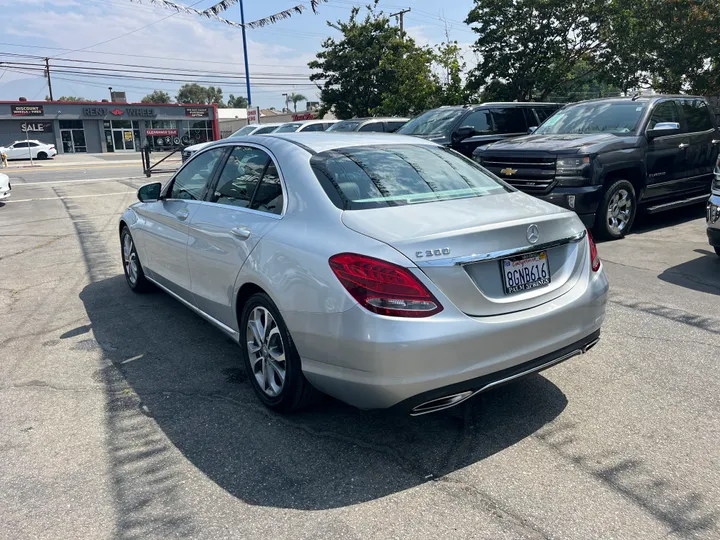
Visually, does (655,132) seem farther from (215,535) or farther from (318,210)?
(215,535)

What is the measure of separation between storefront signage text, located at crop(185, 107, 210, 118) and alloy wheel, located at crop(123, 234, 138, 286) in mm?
58423

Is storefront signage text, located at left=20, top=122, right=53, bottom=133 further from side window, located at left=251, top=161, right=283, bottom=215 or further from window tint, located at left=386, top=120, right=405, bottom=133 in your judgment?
side window, located at left=251, top=161, right=283, bottom=215

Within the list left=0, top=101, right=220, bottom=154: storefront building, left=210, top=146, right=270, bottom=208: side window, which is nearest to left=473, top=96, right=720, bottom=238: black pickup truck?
left=210, top=146, right=270, bottom=208: side window

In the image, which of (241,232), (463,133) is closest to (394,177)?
(241,232)

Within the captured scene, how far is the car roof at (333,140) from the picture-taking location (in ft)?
13.2

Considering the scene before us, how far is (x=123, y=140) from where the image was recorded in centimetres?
5859

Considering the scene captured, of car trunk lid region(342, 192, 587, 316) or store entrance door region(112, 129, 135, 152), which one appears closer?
car trunk lid region(342, 192, 587, 316)

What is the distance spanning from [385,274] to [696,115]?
8856mm

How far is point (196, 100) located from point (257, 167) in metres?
129

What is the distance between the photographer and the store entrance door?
58.1m

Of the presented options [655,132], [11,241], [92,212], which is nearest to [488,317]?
[655,132]

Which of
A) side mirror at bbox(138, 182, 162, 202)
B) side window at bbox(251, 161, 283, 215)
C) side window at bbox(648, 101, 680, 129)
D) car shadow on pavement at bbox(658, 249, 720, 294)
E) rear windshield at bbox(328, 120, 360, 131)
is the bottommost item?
car shadow on pavement at bbox(658, 249, 720, 294)

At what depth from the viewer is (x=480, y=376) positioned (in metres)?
3.00

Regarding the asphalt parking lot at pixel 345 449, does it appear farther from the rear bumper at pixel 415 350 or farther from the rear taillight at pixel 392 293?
the rear taillight at pixel 392 293
